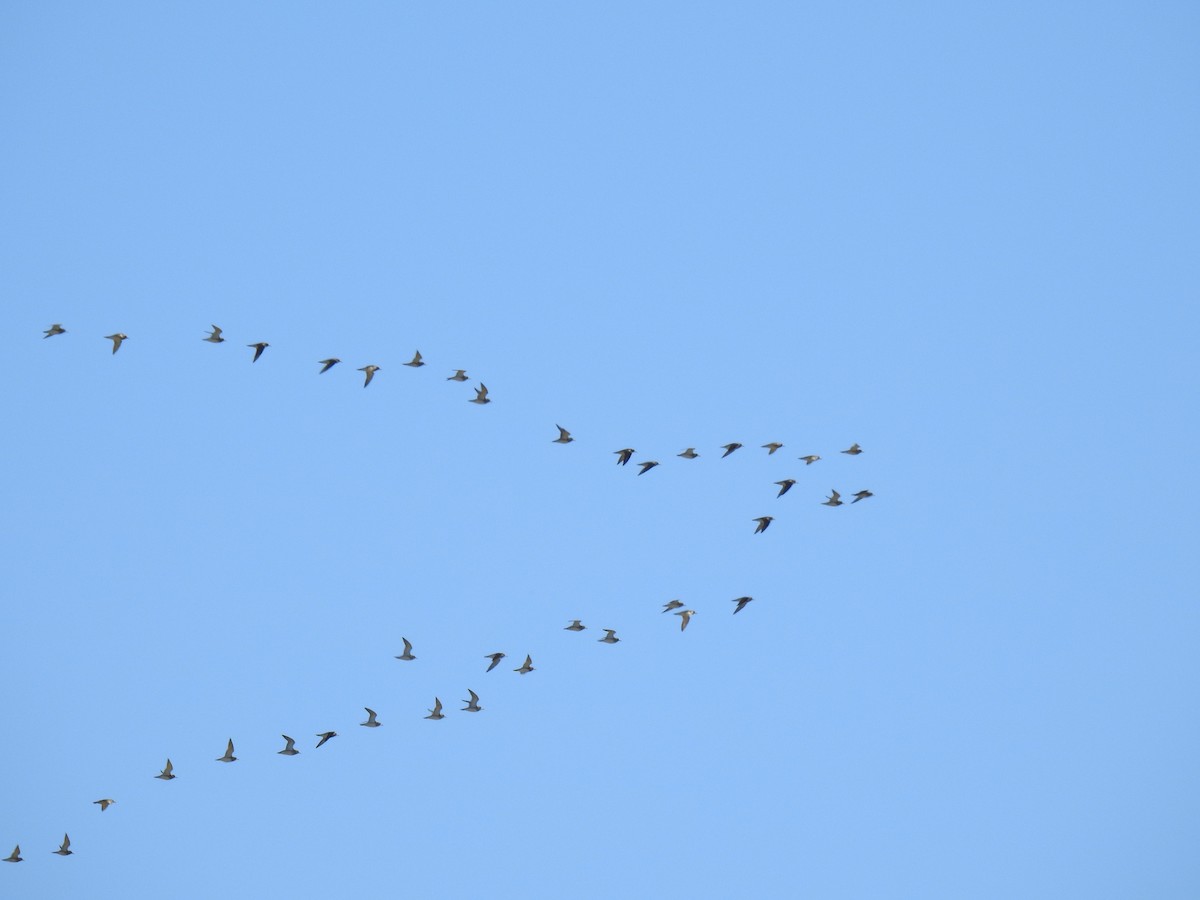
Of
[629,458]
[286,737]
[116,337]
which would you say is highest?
[116,337]

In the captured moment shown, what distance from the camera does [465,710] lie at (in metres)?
105

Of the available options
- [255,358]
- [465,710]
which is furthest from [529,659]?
[255,358]

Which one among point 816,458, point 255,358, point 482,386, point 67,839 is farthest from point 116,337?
point 816,458

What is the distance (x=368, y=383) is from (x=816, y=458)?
21879 millimetres

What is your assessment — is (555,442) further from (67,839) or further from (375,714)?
(67,839)

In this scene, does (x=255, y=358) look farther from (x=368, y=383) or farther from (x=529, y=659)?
(x=529, y=659)

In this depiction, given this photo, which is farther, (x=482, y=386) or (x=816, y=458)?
(x=816, y=458)

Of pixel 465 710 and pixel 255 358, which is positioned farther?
pixel 465 710

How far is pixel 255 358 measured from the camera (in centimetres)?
9625

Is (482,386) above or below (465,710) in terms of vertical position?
above

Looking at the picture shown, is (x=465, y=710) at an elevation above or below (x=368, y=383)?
below

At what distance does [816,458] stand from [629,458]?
10.5m

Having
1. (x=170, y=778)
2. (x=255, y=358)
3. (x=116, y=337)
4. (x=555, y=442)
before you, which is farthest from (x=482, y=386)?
(x=170, y=778)

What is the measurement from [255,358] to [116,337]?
316 inches
